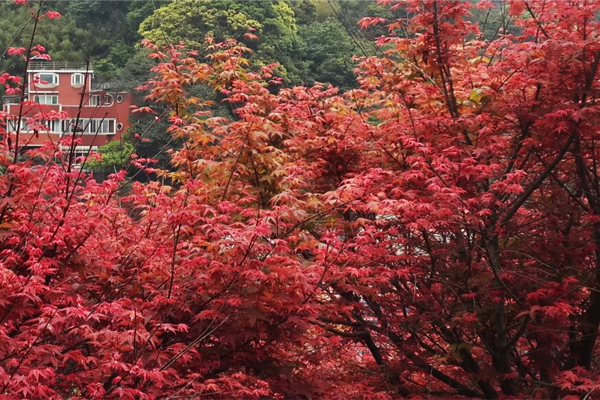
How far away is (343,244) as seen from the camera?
4.67 metres

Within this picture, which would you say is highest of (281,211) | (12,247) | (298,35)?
(298,35)

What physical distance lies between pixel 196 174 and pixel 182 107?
2.58 feet

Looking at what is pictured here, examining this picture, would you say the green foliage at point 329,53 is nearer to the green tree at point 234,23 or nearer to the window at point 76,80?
the green tree at point 234,23

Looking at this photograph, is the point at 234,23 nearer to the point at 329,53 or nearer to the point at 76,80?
the point at 329,53

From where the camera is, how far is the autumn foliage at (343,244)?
3875mm

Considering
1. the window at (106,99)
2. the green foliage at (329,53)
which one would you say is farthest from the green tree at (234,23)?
the window at (106,99)

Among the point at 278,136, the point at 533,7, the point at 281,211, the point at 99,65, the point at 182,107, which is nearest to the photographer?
the point at 281,211

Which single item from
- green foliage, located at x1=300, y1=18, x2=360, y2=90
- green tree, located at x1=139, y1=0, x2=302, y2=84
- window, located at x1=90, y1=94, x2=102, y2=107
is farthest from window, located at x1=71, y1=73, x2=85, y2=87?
green foliage, located at x1=300, y1=18, x2=360, y2=90

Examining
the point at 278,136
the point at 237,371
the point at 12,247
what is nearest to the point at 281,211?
the point at 237,371

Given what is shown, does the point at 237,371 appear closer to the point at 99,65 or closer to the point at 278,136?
the point at 278,136

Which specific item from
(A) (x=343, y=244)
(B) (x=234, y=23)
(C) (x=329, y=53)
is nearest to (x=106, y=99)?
(A) (x=343, y=244)

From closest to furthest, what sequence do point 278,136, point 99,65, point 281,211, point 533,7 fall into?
point 281,211 < point 533,7 < point 278,136 < point 99,65

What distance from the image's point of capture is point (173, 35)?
1691 cm

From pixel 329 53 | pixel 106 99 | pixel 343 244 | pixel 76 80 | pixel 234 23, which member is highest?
pixel 234 23
